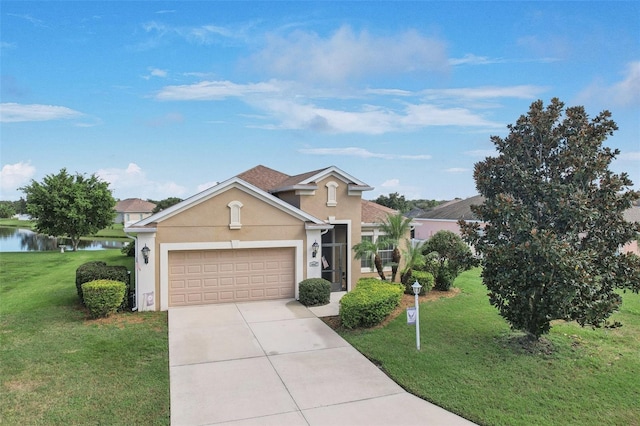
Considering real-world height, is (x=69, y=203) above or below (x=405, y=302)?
above

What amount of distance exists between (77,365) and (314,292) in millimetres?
7269

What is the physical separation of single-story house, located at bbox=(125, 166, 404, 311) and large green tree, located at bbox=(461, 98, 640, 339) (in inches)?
279

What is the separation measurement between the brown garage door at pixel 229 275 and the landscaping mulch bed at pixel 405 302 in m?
3.03

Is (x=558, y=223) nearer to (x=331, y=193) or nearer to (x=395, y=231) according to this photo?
(x=395, y=231)

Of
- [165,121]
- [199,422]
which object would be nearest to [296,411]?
[199,422]

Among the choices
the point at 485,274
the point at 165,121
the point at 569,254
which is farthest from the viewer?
the point at 165,121

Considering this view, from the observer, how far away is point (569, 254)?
8211 mm

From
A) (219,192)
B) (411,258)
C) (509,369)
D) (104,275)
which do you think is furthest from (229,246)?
(509,369)

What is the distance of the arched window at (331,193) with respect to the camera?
16719 millimetres

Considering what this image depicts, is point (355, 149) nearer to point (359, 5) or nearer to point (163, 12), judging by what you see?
point (359, 5)

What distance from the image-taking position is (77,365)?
8500 millimetres

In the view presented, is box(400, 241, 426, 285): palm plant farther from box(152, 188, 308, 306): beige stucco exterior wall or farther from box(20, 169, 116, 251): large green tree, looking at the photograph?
box(20, 169, 116, 251): large green tree

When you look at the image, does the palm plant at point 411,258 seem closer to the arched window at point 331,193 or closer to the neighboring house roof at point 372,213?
the neighboring house roof at point 372,213

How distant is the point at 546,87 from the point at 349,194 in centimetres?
846
